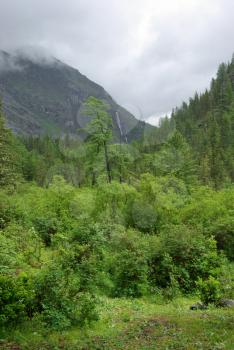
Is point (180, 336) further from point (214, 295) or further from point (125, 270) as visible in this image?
point (125, 270)

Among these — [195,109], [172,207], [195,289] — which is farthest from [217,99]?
[195,289]

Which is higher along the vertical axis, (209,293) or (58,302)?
(58,302)

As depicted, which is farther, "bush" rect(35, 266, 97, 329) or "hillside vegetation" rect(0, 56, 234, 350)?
"bush" rect(35, 266, 97, 329)

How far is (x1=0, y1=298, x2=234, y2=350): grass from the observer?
1100 cm

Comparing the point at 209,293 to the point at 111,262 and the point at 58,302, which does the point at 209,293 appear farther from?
the point at 111,262

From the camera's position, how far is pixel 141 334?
12.2 metres

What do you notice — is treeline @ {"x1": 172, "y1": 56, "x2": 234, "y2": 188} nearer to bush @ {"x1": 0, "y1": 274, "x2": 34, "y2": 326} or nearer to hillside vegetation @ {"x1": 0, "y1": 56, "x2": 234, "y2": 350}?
hillside vegetation @ {"x1": 0, "y1": 56, "x2": 234, "y2": 350}

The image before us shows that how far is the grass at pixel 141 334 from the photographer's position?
11000 mm

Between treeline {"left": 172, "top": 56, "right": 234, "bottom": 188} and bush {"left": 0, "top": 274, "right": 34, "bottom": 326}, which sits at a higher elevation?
treeline {"left": 172, "top": 56, "right": 234, "bottom": 188}

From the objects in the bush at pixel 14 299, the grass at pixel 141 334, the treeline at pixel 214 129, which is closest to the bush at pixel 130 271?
the grass at pixel 141 334

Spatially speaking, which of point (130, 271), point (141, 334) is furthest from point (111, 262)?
point (141, 334)

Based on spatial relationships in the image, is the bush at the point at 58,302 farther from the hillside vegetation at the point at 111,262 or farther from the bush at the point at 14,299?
the bush at the point at 14,299

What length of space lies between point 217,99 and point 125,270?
481ft

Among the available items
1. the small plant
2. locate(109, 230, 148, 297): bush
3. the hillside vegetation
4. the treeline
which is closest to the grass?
the hillside vegetation
